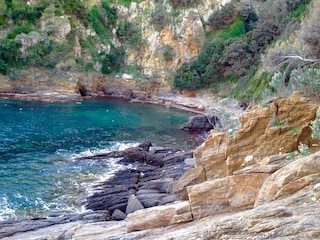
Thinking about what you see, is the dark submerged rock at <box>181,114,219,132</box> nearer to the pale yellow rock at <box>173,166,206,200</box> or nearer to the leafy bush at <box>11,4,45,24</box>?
the pale yellow rock at <box>173,166,206,200</box>

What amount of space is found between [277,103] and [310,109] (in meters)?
1.60

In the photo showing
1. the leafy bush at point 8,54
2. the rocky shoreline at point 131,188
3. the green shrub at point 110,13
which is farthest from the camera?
the green shrub at point 110,13

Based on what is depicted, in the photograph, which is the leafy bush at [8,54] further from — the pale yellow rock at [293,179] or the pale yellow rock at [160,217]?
the pale yellow rock at [293,179]

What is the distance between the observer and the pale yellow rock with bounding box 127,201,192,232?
13031 mm

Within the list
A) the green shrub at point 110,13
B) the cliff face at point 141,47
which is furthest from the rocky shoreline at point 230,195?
the green shrub at point 110,13

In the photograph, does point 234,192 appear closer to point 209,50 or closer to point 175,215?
point 175,215

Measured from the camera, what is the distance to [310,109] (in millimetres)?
17016

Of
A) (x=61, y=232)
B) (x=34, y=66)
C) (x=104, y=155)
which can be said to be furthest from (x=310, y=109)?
(x=34, y=66)

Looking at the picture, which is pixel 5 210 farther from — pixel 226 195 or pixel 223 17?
pixel 223 17

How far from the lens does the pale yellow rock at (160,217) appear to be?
1303 cm

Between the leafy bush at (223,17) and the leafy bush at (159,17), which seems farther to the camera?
the leafy bush at (159,17)

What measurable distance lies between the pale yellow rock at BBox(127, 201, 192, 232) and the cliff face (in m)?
53.5

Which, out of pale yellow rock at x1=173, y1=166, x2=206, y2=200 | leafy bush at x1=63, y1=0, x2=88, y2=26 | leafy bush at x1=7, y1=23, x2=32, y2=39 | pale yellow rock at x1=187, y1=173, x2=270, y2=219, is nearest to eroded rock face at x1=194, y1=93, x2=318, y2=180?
pale yellow rock at x1=173, y1=166, x2=206, y2=200

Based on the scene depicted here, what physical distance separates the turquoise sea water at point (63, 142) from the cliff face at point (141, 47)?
7.43m
